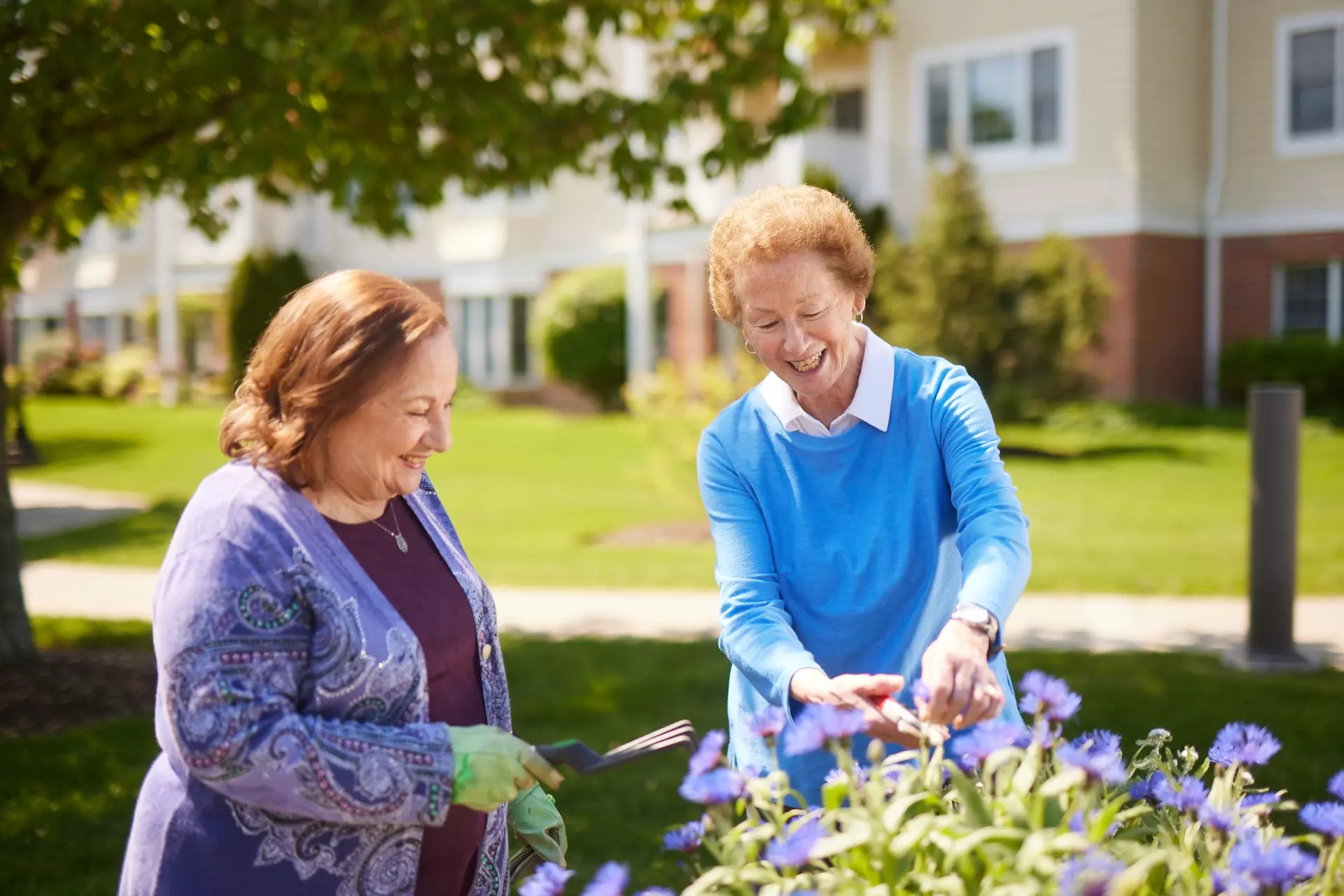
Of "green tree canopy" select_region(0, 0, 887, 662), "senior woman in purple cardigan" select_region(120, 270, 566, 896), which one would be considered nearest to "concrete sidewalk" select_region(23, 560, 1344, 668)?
"green tree canopy" select_region(0, 0, 887, 662)

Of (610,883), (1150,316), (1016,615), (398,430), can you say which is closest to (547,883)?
(610,883)

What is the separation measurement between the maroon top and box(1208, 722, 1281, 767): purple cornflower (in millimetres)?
1165

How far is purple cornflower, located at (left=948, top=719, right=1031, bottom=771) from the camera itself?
158cm

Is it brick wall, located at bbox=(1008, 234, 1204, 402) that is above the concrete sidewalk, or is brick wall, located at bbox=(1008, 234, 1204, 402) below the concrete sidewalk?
above

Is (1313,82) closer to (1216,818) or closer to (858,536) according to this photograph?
(858,536)

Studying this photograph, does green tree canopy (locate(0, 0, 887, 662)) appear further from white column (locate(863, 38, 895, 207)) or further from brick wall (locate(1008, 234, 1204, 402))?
white column (locate(863, 38, 895, 207))

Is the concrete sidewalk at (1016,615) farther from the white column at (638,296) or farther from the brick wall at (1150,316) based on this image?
the white column at (638,296)

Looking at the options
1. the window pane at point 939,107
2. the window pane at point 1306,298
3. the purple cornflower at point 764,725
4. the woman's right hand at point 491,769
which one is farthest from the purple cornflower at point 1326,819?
the window pane at point 939,107

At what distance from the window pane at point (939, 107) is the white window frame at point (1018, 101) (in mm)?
71

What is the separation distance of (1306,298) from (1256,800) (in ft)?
64.5

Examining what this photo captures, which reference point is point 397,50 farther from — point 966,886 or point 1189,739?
point 966,886

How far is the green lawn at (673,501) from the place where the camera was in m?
9.80

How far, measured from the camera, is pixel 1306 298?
63.8 ft

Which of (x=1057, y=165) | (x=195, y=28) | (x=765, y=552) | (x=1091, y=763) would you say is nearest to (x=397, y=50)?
(x=195, y=28)
